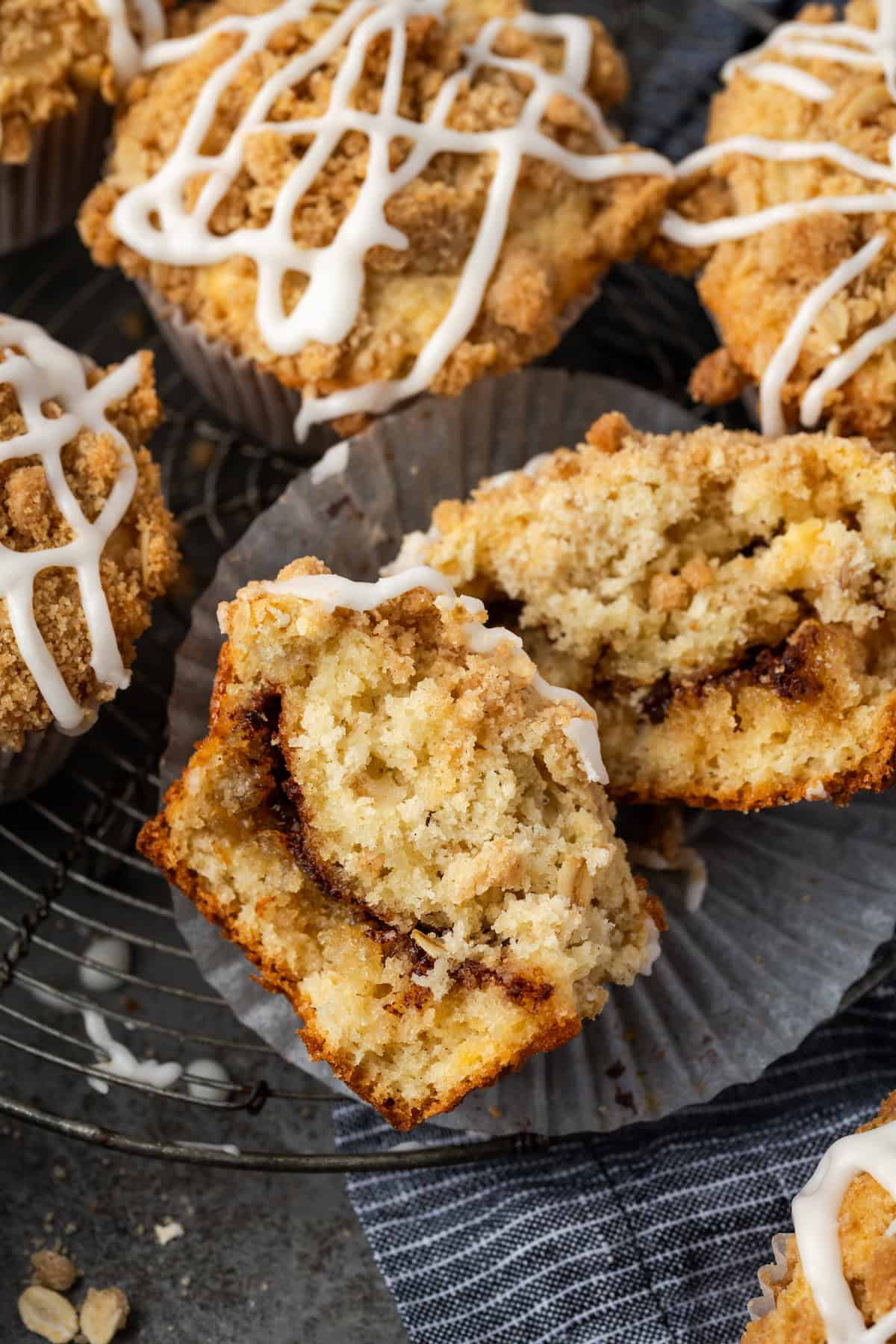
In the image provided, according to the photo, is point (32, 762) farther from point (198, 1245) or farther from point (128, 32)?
point (128, 32)

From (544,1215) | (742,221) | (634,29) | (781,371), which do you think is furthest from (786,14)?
(544,1215)

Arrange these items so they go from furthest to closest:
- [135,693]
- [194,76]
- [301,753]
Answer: [135,693]
[194,76]
[301,753]

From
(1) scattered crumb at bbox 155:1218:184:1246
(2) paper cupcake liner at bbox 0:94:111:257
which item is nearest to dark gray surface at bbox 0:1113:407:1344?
(1) scattered crumb at bbox 155:1218:184:1246

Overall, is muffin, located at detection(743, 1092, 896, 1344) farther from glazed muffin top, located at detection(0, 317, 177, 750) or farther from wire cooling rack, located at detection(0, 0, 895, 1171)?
glazed muffin top, located at detection(0, 317, 177, 750)

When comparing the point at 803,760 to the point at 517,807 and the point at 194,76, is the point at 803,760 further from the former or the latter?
the point at 194,76

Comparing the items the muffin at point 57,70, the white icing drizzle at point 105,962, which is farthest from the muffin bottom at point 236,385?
the white icing drizzle at point 105,962

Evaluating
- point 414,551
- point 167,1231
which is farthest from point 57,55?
point 167,1231
